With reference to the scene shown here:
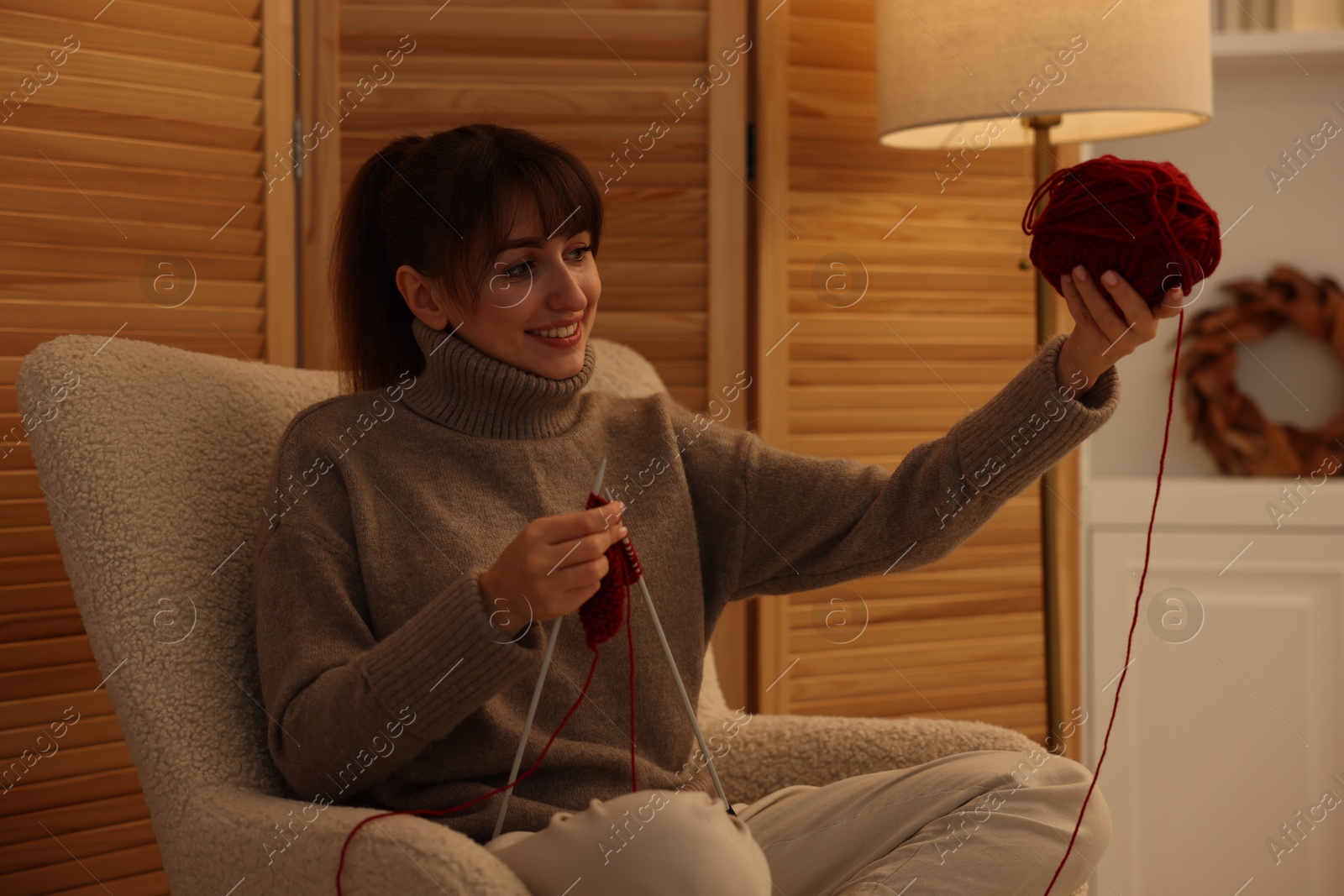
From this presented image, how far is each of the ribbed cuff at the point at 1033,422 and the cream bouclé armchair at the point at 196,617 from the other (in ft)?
0.92

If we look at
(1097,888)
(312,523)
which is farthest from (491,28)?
(1097,888)

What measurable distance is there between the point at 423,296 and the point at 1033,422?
2.00ft

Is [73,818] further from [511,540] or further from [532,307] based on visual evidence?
[532,307]

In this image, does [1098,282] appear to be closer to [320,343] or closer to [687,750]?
[687,750]

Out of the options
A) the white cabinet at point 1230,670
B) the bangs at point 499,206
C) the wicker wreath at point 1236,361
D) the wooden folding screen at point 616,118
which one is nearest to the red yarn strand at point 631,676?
the bangs at point 499,206

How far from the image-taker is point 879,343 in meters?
1.80

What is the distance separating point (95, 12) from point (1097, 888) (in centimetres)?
191

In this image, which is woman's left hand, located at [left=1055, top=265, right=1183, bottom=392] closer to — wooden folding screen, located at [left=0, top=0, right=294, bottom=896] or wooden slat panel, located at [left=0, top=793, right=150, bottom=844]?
wooden folding screen, located at [left=0, top=0, right=294, bottom=896]

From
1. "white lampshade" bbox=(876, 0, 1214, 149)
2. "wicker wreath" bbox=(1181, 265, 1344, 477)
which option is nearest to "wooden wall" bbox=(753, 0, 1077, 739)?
"white lampshade" bbox=(876, 0, 1214, 149)

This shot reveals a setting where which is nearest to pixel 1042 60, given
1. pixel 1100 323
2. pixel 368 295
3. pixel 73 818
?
pixel 1100 323

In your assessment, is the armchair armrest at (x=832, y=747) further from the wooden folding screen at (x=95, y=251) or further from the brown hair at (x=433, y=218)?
the wooden folding screen at (x=95, y=251)

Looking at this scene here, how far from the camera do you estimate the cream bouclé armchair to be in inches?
37.5

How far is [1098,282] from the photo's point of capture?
99cm

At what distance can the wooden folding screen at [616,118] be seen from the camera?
64.4 inches
